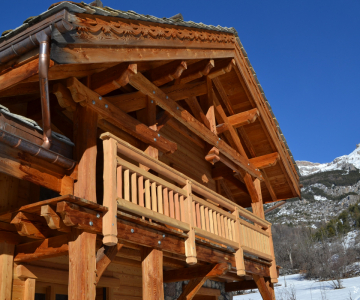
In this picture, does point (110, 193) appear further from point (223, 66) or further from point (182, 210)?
point (223, 66)

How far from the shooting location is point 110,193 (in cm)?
500

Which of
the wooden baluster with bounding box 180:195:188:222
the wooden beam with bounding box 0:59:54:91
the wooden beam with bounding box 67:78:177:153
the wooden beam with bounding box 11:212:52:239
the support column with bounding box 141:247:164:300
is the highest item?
the wooden beam with bounding box 67:78:177:153

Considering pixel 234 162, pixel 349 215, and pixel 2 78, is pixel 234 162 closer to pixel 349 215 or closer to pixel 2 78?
pixel 2 78

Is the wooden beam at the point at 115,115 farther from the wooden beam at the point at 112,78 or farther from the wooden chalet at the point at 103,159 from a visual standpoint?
the wooden beam at the point at 112,78

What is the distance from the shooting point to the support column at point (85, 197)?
4.73 meters

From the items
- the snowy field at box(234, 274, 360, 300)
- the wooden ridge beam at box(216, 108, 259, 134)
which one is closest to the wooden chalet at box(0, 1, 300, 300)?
the wooden ridge beam at box(216, 108, 259, 134)

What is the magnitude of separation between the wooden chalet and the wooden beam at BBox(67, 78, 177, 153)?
17 mm

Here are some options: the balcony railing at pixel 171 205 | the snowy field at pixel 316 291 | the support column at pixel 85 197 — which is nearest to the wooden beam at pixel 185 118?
the balcony railing at pixel 171 205

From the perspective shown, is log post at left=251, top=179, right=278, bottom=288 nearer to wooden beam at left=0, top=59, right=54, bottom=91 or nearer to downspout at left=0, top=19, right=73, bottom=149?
downspout at left=0, top=19, right=73, bottom=149

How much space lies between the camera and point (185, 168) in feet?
36.9

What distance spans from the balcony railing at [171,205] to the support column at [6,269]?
1725 mm

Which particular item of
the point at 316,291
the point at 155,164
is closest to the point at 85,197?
the point at 155,164

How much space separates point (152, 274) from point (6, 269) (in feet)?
6.38

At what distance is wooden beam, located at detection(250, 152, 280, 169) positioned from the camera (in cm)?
1183
